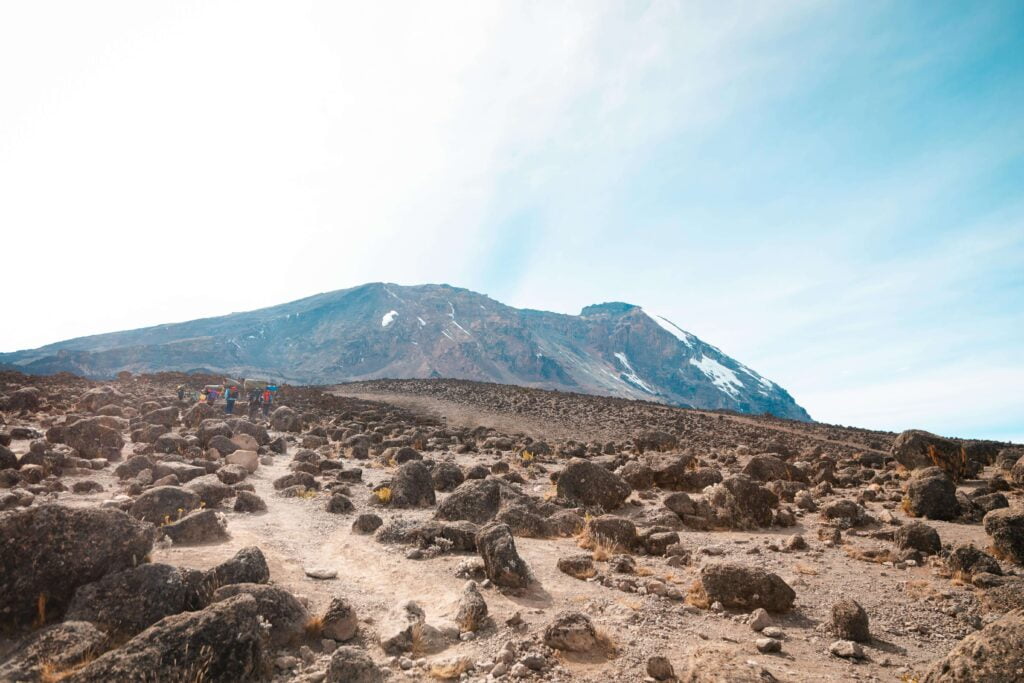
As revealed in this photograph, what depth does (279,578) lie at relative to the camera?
6.71 m

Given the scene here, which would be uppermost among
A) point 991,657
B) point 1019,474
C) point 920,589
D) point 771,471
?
point 1019,474

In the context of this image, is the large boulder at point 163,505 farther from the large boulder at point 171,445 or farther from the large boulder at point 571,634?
the large boulder at point 571,634

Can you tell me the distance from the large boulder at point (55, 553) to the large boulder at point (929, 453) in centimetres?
1984

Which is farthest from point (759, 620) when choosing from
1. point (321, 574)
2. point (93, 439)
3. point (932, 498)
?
point (93, 439)

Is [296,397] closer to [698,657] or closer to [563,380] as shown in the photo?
[698,657]

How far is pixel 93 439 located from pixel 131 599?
1300 cm

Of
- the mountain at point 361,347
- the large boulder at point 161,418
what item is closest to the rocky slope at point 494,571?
the large boulder at point 161,418

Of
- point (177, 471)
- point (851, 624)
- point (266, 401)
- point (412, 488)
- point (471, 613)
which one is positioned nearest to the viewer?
point (851, 624)

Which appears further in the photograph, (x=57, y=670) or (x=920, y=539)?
(x=920, y=539)

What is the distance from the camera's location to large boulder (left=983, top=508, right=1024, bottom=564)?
25.6ft

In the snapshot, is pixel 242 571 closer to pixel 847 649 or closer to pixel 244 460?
pixel 847 649

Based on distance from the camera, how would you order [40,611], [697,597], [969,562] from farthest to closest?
1. [969,562]
2. [697,597]
3. [40,611]

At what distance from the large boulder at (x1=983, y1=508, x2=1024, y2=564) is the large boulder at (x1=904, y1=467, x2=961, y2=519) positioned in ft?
8.70

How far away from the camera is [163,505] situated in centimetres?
884
